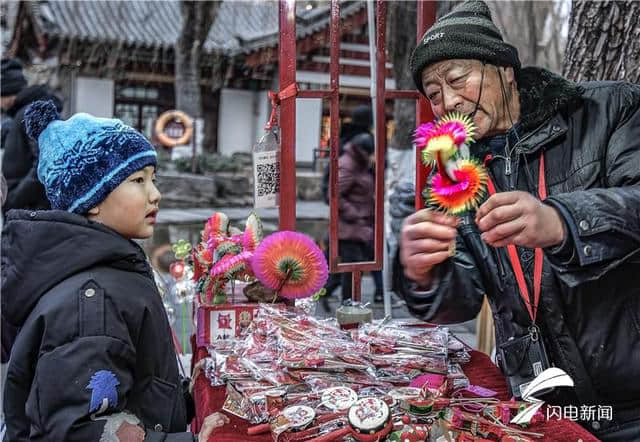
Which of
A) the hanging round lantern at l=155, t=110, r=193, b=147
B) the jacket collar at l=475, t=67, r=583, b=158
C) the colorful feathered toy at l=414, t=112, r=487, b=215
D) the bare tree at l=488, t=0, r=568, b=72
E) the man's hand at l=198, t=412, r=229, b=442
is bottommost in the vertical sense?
the man's hand at l=198, t=412, r=229, b=442

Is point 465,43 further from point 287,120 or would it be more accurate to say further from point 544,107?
point 287,120

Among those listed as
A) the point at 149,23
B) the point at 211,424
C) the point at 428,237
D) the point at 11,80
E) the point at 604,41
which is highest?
the point at 149,23

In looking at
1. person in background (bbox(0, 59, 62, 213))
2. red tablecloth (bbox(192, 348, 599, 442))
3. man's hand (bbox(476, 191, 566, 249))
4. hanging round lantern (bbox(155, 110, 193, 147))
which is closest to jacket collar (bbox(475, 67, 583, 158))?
man's hand (bbox(476, 191, 566, 249))

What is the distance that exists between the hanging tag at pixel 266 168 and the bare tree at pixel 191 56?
39.1ft

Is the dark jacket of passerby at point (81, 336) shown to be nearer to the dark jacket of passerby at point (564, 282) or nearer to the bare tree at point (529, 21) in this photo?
the dark jacket of passerby at point (564, 282)

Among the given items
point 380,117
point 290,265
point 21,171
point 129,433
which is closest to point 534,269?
point 290,265

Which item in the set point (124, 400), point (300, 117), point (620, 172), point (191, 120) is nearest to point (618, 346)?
point (620, 172)

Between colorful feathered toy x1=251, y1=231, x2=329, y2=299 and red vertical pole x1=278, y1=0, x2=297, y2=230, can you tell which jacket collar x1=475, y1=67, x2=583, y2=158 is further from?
red vertical pole x1=278, y1=0, x2=297, y2=230

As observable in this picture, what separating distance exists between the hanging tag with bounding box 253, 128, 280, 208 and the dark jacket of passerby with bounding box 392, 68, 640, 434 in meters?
0.92

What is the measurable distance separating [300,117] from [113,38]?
491cm

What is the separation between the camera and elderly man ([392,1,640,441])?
1438mm

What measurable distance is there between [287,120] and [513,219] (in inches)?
52.6

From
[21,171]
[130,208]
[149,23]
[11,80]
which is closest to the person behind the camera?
[130,208]

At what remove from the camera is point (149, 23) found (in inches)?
679
